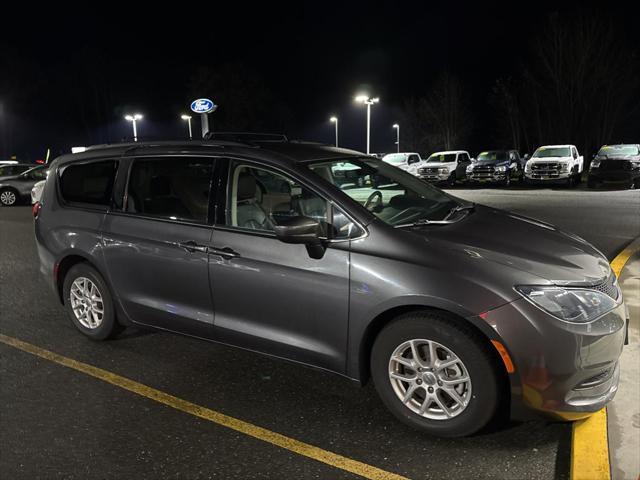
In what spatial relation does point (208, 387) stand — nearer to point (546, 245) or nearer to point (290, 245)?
point (290, 245)

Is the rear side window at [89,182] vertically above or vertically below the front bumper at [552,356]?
above

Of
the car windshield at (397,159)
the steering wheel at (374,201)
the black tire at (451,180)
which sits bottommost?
the black tire at (451,180)

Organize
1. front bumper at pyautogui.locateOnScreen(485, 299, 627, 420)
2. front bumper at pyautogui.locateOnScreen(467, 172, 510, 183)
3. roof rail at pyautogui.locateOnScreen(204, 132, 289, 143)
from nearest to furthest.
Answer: front bumper at pyautogui.locateOnScreen(485, 299, 627, 420), roof rail at pyautogui.locateOnScreen(204, 132, 289, 143), front bumper at pyautogui.locateOnScreen(467, 172, 510, 183)

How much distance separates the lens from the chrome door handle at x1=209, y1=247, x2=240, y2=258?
370cm

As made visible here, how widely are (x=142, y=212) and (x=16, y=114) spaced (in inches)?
2352

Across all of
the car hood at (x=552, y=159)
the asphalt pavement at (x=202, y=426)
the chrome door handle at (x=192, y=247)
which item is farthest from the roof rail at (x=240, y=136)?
the car hood at (x=552, y=159)

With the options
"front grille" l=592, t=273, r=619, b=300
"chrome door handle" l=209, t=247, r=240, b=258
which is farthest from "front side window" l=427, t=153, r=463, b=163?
"chrome door handle" l=209, t=247, r=240, b=258

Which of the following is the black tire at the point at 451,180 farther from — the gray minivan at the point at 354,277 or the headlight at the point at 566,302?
the headlight at the point at 566,302

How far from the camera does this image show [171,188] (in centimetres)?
430

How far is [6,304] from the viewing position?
6023mm

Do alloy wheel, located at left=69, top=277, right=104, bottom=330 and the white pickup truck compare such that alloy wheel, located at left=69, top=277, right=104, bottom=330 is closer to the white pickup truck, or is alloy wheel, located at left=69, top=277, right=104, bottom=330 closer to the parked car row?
the parked car row

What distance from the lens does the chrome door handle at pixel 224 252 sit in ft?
12.1

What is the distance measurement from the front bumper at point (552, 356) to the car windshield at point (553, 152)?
2268 cm

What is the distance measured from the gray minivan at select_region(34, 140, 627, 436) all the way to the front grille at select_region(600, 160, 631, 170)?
19646mm
